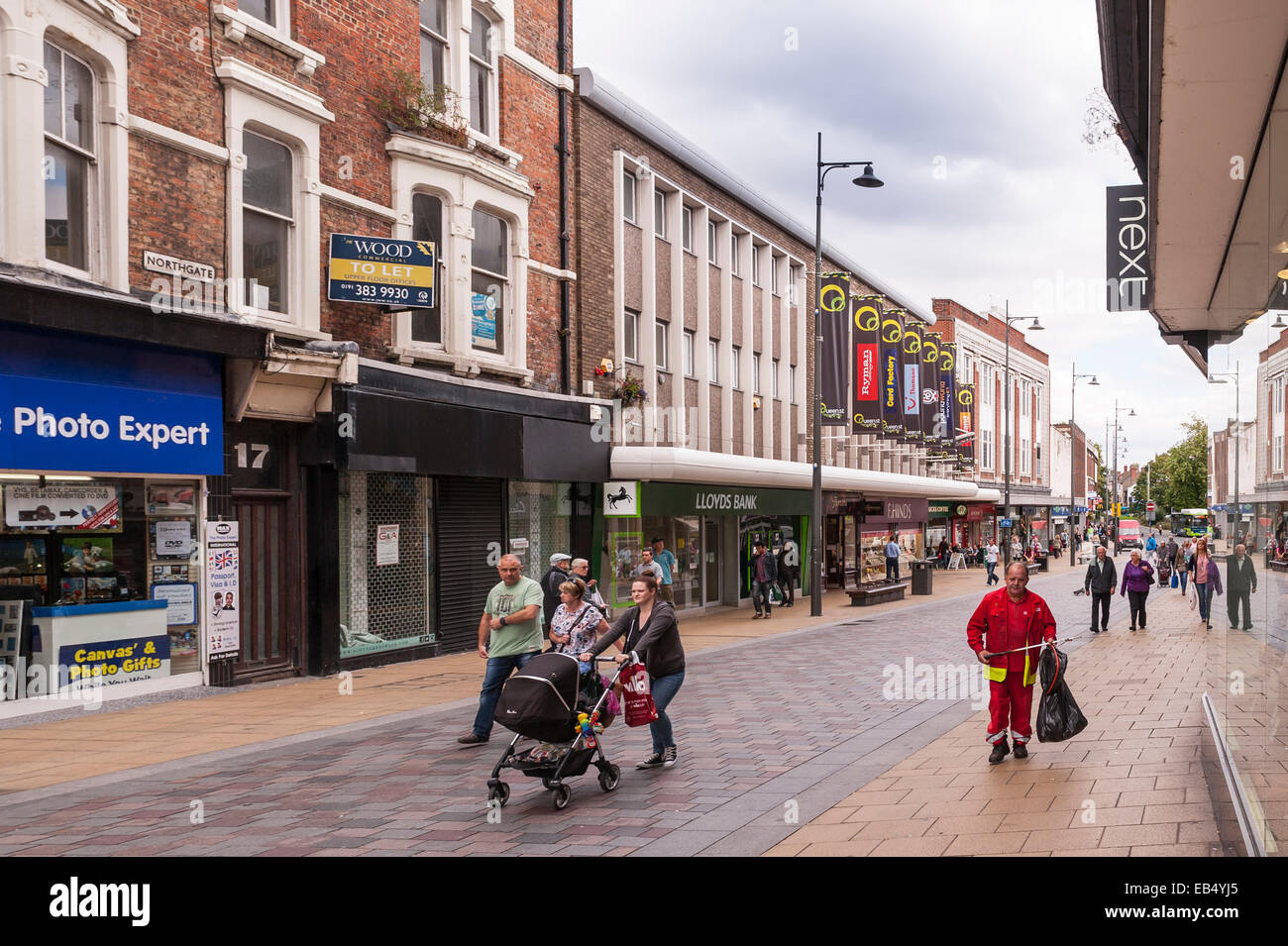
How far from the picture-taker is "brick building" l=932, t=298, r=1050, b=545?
56.2 meters

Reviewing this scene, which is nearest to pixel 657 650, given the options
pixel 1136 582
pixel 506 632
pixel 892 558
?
pixel 506 632

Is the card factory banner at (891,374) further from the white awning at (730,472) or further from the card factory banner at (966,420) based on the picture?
the card factory banner at (966,420)

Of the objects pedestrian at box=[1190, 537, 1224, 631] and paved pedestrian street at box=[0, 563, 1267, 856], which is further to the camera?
pedestrian at box=[1190, 537, 1224, 631]

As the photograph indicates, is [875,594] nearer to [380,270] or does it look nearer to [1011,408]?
[380,270]

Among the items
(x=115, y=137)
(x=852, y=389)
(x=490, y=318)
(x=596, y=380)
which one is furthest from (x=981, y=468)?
(x=115, y=137)

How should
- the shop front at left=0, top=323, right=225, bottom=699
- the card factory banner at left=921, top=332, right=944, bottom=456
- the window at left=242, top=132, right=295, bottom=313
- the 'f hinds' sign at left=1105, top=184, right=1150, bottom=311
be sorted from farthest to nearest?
1. the card factory banner at left=921, top=332, right=944, bottom=456
2. the window at left=242, top=132, right=295, bottom=313
3. the 'f hinds' sign at left=1105, top=184, right=1150, bottom=311
4. the shop front at left=0, top=323, right=225, bottom=699

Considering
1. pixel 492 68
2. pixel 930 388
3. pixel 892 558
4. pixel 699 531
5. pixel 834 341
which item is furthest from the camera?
pixel 892 558

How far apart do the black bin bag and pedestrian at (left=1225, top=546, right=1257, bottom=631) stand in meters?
1.61

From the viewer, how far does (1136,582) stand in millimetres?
20484

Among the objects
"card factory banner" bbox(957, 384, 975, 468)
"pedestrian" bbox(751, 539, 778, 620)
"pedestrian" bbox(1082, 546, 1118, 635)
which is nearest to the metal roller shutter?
"pedestrian" bbox(751, 539, 778, 620)

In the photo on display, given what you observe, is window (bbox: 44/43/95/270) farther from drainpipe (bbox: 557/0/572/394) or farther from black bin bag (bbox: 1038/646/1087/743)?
black bin bag (bbox: 1038/646/1087/743)

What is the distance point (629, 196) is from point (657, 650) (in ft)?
54.9

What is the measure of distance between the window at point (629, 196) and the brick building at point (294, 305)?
3008mm
